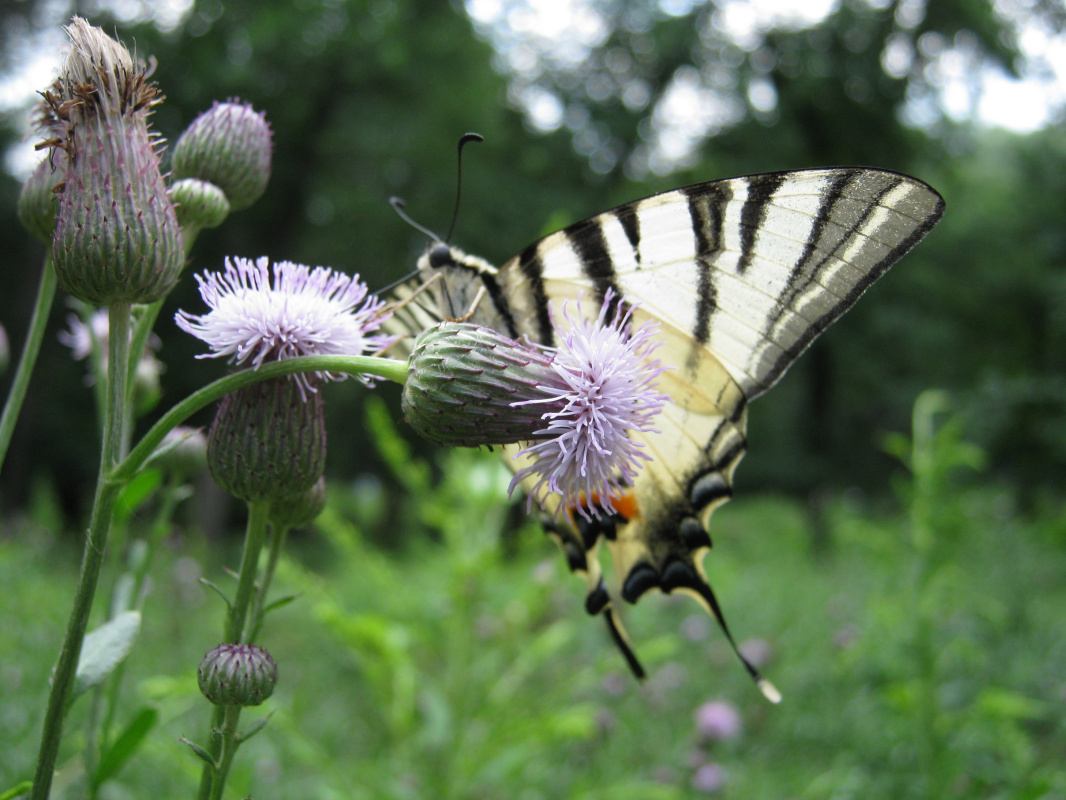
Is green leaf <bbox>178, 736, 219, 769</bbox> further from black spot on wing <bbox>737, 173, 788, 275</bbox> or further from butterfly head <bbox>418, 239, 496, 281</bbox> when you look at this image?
black spot on wing <bbox>737, 173, 788, 275</bbox>

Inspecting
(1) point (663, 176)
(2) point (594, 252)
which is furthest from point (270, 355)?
(1) point (663, 176)

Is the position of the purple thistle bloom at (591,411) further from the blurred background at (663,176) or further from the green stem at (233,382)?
the blurred background at (663,176)

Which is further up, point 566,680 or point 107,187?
point 107,187

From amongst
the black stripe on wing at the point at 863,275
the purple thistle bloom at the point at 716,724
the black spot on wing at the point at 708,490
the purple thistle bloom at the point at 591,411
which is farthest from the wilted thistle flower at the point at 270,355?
the purple thistle bloom at the point at 716,724

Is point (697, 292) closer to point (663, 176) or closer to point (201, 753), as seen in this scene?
point (201, 753)

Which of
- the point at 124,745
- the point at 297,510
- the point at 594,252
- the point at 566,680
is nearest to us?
the point at 124,745

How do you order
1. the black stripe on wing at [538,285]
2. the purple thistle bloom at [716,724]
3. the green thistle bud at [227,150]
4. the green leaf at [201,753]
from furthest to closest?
the purple thistle bloom at [716,724], the black stripe on wing at [538,285], the green thistle bud at [227,150], the green leaf at [201,753]
